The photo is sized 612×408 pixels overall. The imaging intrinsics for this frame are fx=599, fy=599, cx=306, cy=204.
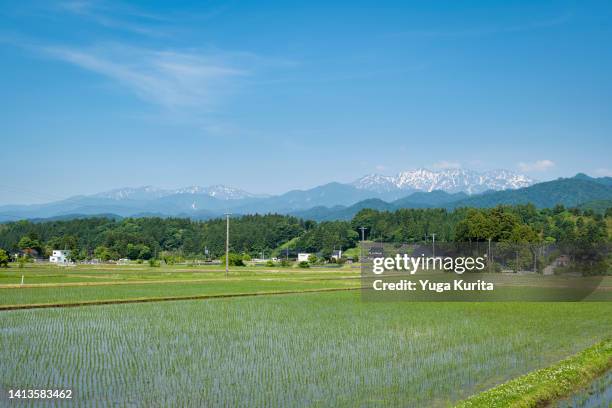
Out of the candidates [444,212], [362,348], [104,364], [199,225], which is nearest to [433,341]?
[362,348]

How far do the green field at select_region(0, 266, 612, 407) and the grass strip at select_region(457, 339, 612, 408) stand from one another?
606mm

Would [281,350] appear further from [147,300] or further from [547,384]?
[147,300]

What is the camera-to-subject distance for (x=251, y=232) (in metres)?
147

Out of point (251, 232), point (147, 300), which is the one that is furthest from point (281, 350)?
point (251, 232)

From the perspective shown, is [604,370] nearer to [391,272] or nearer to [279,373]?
[279,373]

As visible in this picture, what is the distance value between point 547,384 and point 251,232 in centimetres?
13681

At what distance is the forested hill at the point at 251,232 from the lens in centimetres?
12206

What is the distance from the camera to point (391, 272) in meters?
65.6

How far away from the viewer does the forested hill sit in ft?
400

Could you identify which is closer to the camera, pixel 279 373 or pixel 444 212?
pixel 279 373

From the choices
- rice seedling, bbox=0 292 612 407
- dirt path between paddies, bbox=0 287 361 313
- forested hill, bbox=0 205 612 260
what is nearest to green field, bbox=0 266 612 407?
rice seedling, bbox=0 292 612 407

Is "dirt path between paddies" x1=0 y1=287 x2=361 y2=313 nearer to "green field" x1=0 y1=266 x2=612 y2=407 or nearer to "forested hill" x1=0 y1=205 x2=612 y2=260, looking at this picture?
"green field" x1=0 y1=266 x2=612 y2=407

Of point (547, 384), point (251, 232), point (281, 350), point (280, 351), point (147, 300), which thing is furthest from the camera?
point (251, 232)

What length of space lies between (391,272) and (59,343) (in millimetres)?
51607
